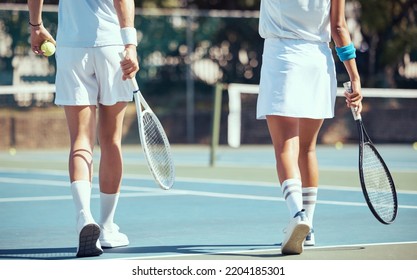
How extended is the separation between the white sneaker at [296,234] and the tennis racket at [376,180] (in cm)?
50

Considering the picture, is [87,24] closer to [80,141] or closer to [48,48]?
[48,48]

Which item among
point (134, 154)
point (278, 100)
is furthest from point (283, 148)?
point (134, 154)

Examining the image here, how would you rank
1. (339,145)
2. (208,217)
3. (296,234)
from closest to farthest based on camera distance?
(296,234) → (208,217) → (339,145)

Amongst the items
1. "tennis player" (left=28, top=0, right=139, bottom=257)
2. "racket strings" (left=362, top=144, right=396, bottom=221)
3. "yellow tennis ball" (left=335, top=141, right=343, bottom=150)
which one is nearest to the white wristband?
"tennis player" (left=28, top=0, right=139, bottom=257)

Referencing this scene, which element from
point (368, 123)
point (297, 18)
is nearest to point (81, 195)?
point (297, 18)

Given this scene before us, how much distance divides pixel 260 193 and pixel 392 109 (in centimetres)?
1319

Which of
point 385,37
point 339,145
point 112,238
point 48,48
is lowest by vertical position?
point 339,145

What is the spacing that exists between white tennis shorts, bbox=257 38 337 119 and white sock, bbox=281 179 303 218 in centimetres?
37

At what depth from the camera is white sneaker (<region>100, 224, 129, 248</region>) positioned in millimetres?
6500

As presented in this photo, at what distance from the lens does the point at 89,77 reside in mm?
6281

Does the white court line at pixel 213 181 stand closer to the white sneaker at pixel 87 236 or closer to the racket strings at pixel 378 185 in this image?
the racket strings at pixel 378 185

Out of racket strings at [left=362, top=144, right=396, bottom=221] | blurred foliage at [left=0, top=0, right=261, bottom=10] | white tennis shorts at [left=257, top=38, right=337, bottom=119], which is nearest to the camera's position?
white tennis shorts at [left=257, top=38, right=337, bottom=119]

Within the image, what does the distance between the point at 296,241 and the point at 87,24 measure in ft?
5.60

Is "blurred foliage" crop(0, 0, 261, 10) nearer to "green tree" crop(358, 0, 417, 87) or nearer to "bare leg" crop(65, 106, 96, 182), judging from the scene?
"green tree" crop(358, 0, 417, 87)
